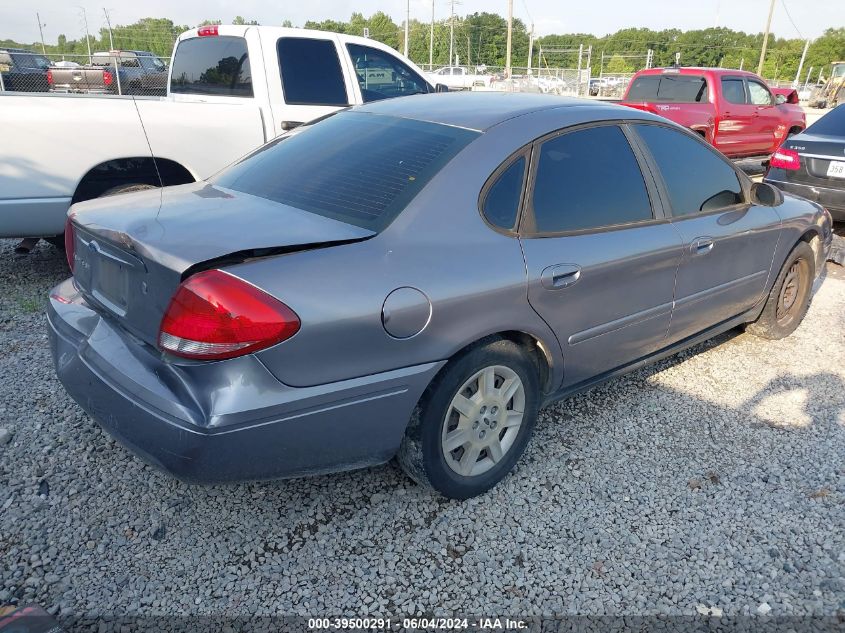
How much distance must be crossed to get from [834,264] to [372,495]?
5936 millimetres

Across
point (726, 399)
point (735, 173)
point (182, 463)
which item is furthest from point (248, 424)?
point (735, 173)

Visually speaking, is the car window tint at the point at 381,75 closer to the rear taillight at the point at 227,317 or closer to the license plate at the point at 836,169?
the license plate at the point at 836,169

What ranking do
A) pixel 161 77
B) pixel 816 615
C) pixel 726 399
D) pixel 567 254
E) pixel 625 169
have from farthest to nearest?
1. pixel 161 77
2. pixel 726 399
3. pixel 625 169
4. pixel 567 254
5. pixel 816 615

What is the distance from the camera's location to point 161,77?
43.0ft

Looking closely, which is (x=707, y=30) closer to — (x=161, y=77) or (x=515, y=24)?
(x=515, y=24)

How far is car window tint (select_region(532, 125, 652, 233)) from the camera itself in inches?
110

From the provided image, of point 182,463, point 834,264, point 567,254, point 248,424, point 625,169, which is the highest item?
point 625,169

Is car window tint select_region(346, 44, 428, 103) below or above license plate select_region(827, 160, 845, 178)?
above

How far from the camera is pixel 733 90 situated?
1102cm

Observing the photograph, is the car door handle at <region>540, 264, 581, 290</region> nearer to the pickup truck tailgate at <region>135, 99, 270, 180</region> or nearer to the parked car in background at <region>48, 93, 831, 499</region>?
the parked car in background at <region>48, 93, 831, 499</region>

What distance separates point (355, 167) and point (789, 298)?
3.52 meters

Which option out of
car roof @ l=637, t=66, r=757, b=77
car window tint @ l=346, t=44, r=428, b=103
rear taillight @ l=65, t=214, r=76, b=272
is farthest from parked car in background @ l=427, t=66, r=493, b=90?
rear taillight @ l=65, t=214, r=76, b=272

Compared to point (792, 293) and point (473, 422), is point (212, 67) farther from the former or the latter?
point (792, 293)

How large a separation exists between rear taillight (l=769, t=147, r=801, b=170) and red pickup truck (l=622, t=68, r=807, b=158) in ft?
11.5
